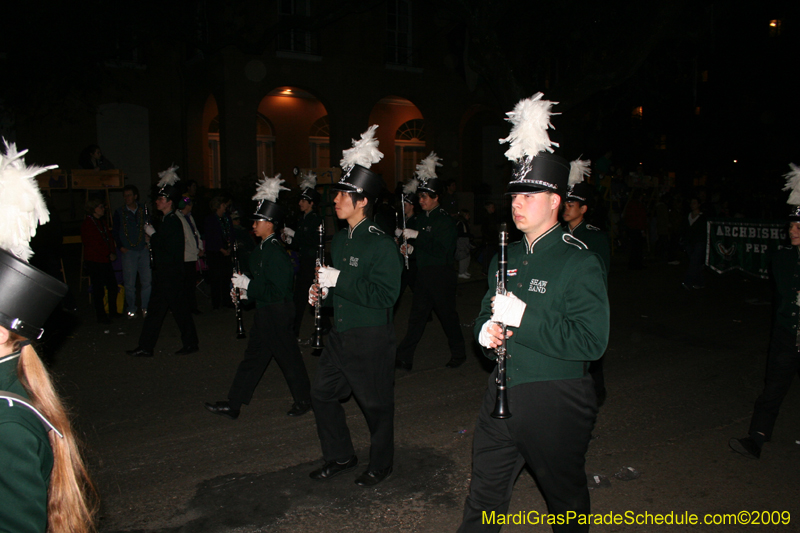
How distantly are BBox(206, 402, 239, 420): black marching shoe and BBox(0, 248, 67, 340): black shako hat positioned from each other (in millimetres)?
3955

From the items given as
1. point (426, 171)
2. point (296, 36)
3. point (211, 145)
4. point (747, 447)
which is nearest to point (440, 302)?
point (426, 171)

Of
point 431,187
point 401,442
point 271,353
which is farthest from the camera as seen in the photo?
point 431,187

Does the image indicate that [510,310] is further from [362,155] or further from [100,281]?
[100,281]

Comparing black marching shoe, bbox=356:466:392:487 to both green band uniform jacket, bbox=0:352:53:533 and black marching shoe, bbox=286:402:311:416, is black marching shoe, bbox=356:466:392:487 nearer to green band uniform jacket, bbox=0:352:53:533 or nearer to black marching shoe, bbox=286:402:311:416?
black marching shoe, bbox=286:402:311:416

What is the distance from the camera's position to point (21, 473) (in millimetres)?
1659

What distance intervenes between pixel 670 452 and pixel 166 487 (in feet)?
12.9

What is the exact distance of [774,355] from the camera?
15.3ft

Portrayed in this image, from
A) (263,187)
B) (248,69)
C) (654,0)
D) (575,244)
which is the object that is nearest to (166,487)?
(263,187)

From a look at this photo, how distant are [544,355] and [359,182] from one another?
2.19 m

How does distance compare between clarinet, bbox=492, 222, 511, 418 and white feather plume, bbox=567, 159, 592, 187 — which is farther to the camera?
white feather plume, bbox=567, 159, 592, 187

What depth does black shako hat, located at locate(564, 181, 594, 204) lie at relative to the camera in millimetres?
5637

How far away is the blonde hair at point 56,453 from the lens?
Answer: 1878 millimetres

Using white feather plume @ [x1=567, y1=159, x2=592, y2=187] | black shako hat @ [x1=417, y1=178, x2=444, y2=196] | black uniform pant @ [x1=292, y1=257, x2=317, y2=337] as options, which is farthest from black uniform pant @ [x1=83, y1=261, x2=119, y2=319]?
white feather plume @ [x1=567, y1=159, x2=592, y2=187]

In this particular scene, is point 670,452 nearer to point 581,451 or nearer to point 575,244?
point 581,451
